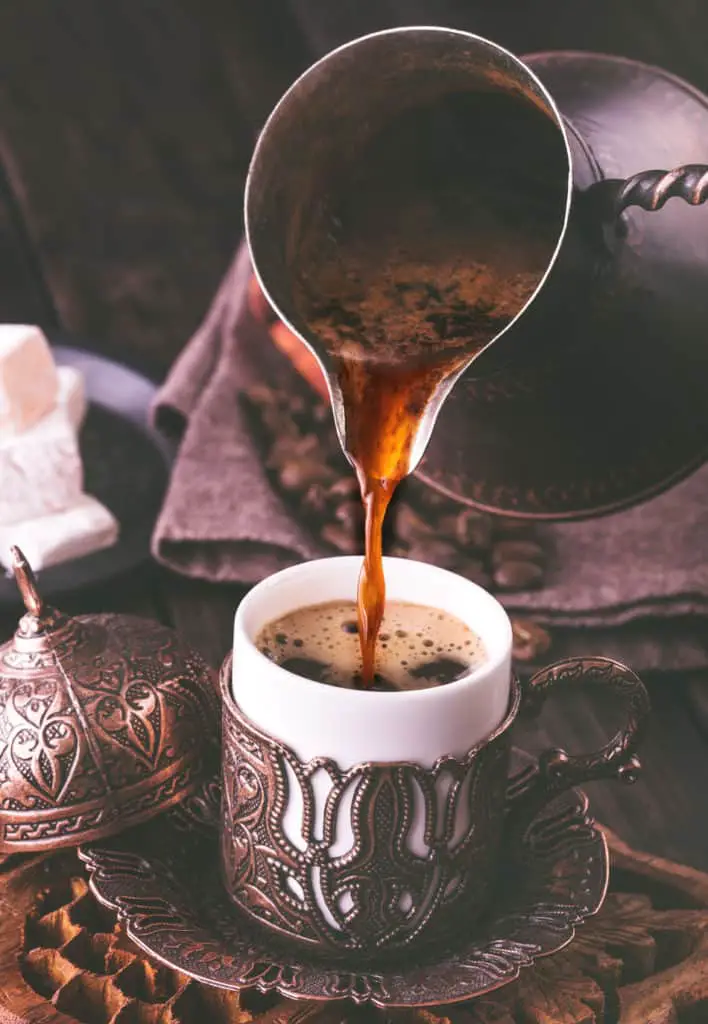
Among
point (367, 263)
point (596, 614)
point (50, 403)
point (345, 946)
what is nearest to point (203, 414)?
point (50, 403)

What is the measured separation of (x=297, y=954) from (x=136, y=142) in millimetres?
1135

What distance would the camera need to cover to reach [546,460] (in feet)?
2.73

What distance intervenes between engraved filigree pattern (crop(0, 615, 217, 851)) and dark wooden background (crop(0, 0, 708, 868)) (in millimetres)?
662

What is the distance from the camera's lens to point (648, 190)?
0.67 meters

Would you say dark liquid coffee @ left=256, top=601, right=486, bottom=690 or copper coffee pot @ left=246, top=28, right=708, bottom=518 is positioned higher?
copper coffee pot @ left=246, top=28, right=708, bottom=518

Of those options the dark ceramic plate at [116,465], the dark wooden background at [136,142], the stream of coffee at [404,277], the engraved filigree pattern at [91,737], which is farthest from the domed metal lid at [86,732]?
the dark wooden background at [136,142]

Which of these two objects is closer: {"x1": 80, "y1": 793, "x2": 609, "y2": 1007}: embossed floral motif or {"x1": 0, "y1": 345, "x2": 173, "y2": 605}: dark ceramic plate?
{"x1": 80, "y1": 793, "x2": 609, "y2": 1007}: embossed floral motif

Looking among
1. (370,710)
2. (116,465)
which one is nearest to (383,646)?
(370,710)

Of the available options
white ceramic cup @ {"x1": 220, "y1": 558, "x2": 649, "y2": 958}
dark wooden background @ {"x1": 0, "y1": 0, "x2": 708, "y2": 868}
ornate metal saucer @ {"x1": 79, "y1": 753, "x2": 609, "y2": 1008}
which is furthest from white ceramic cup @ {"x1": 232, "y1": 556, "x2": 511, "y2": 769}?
dark wooden background @ {"x1": 0, "y1": 0, "x2": 708, "y2": 868}

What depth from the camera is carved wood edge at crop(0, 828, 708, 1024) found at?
62 centimetres

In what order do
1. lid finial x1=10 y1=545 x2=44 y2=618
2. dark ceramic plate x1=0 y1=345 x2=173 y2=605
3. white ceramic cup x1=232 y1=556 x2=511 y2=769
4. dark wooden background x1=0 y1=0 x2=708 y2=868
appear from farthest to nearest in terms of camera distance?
1. dark wooden background x1=0 y1=0 x2=708 y2=868
2. dark ceramic plate x1=0 y1=345 x2=173 y2=605
3. lid finial x1=10 y1=545 x2=44 y2=618
4. white ceramic cup x1=232 y1=556 x2=511 y2=769

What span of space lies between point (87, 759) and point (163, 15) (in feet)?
3.50

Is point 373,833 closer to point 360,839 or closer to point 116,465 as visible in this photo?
point 360,839

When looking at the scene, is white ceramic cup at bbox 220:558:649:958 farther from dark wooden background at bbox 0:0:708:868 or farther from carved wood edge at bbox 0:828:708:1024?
dark wooden background at bbox 0:0:708:868
